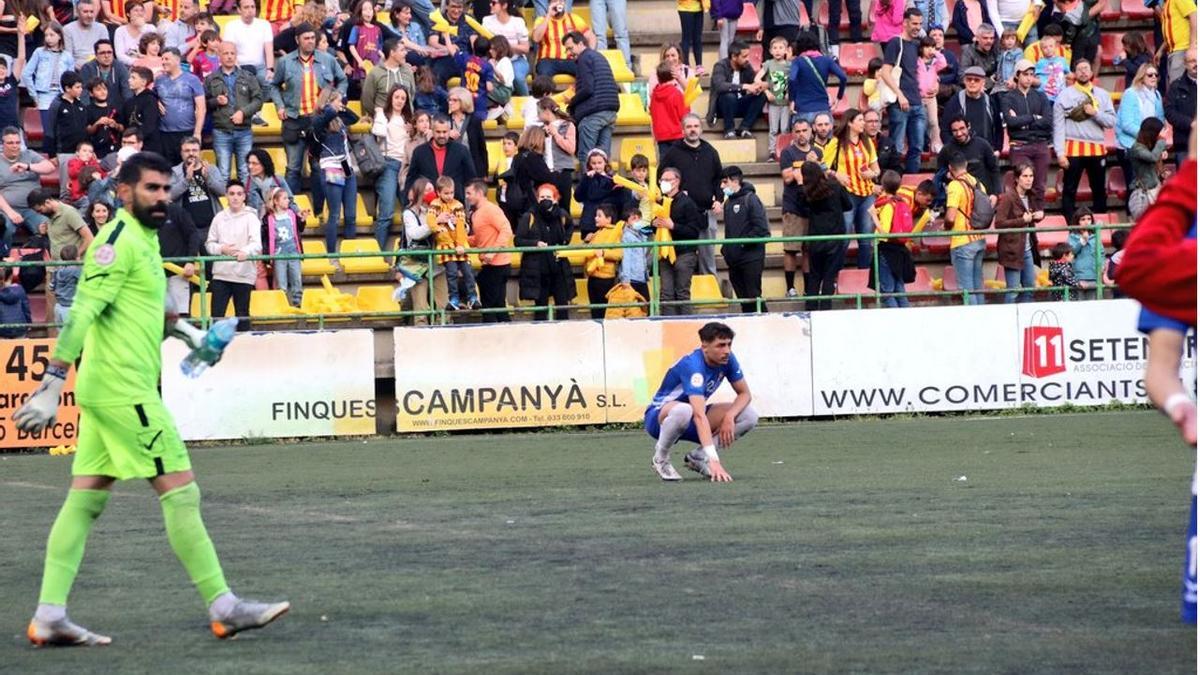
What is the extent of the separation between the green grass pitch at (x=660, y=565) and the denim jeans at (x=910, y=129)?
780 centimetres

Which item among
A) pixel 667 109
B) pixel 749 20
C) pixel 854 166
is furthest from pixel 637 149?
pixel 854 166

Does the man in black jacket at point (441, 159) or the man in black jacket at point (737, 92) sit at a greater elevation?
the man in black jacket at point (737, 92)

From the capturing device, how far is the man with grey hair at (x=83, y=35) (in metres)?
23.3

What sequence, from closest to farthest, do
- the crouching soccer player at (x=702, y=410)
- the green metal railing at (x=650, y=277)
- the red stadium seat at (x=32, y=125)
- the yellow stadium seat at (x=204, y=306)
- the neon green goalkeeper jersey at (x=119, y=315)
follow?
1. the neon green goalkeeper jersey at (x=119, y=315)
2. the crouching soccer player at (x=702, y=410)
3. the green metal railing at (x=650, y=277)
4. the yellow stadium seat at (x=204, y=306)
5. the red stadium seat at (x=32, y=125)

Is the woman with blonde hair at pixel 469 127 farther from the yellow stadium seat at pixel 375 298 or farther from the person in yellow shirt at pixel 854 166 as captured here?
the person in yellow shirt at pixel 854 166

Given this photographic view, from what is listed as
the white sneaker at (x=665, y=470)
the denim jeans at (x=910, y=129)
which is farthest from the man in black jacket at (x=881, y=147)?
the white sneaker at (x=665, y=470)

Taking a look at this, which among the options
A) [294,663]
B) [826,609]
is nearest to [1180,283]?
[826,609]

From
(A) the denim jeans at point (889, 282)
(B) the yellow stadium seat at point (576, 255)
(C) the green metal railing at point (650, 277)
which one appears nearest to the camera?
(C) the green metal railing at point (650, 277)

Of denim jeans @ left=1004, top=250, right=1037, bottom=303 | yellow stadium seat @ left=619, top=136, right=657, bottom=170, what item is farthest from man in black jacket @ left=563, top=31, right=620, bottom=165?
denim jeans @ left=1004, top=250, right=1037, bottom=303

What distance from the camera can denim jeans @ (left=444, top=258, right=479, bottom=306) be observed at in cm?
2155

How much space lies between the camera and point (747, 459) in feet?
56.1

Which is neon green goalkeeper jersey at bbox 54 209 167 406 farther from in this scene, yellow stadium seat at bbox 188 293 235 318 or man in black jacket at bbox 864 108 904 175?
man in black jacket at bbox 864 108 904 175

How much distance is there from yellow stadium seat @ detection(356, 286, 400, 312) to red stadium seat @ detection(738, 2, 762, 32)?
23.4ft

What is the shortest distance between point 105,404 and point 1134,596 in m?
4.58
